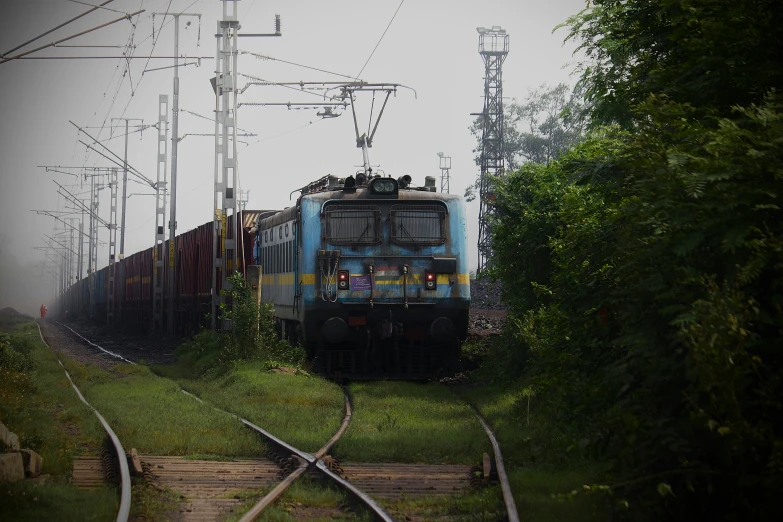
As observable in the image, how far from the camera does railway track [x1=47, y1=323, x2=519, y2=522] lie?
759 centimetres

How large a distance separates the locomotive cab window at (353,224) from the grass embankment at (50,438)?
4964 millimetres

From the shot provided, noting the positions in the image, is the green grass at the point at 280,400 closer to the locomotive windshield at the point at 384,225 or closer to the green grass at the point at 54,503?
the locomotive windshield at the point at 384,225

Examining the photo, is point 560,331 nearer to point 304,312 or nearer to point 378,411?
point 378,411

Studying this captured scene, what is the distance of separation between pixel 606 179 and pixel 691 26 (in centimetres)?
139

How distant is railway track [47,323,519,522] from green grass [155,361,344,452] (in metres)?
0.77

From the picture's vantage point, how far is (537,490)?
7934 millimetres

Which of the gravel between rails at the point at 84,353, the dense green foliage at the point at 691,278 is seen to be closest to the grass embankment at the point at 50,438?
the dense green foliage at the point at 691,278

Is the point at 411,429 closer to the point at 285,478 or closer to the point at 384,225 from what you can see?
the point at 285,478

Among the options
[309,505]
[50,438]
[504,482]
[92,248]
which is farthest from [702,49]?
[92,248]

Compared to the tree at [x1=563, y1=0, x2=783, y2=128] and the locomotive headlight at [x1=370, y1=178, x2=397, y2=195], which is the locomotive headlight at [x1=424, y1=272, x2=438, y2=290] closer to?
the locomotive headlight at [x1=370, y1=178, x2=397, y2=195]

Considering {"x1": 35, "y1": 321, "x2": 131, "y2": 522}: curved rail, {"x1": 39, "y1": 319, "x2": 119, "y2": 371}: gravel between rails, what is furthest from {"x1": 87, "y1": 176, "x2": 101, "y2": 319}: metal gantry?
{"x1": 35, "y1": 321, "x2": 131, "y2": 522}: curved rail

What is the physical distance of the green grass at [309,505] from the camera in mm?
7148

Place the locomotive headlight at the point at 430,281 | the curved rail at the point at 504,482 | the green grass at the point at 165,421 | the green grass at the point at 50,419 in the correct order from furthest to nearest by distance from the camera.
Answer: the locomotive headlight at the point at 430,281 → the green grass at the point at 165,421 → the green grass at the point at 50,419 → the curved rail at the point at 504,482

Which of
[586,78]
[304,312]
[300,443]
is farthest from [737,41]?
[304,312]
